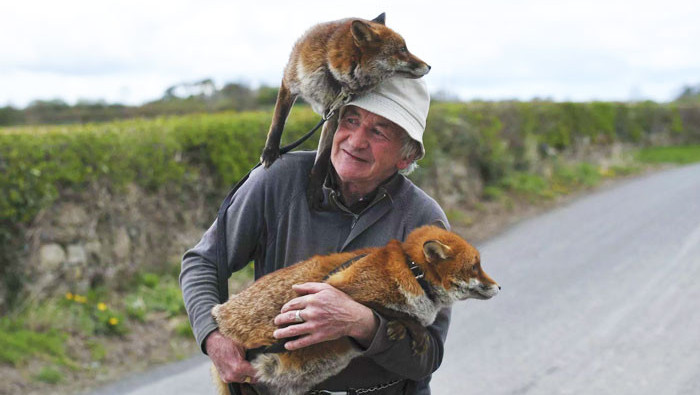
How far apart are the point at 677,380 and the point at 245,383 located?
529 centimetres

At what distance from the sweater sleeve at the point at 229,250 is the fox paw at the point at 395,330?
0.70 meters

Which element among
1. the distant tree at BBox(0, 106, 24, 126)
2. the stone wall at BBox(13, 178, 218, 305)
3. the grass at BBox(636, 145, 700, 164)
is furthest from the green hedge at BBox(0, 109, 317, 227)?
the grass at BBox(636, 145, 700, 164)

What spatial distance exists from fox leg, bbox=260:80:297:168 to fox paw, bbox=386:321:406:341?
904mm

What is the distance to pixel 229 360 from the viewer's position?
2.56 meters

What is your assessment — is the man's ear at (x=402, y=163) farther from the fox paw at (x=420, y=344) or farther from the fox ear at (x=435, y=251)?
the fox paw at (x=420, y=344)

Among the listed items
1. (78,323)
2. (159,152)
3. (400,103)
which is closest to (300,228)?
(400,103)

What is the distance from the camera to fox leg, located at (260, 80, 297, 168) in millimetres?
3121

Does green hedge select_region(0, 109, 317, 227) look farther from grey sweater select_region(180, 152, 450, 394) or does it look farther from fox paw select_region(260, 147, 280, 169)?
grey sweater select_region(180, 152, 450, 394)

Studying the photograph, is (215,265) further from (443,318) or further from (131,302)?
(131,302)

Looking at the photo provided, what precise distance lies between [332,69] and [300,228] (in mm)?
1073

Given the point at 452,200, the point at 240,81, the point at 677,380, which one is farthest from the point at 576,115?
the point at 677,380

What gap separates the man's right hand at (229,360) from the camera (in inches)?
99.8

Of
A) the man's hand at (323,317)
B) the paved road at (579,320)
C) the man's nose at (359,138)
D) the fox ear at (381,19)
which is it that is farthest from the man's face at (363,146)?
the paved road at (579,320)

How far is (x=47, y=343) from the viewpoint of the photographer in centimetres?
697
